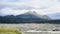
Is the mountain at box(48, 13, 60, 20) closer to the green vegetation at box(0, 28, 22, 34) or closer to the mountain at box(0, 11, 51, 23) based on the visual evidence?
the mountain at box(0, 11, 51, 23)

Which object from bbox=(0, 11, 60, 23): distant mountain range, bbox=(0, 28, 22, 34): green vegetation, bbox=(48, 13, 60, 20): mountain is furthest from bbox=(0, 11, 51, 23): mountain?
bbox=(0, 28, 22, 34): green vegetation

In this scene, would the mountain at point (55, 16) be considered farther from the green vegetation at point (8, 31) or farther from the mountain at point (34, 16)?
the green vegetation at point (8, 31)

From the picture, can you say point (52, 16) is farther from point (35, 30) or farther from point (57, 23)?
point (35, 30)

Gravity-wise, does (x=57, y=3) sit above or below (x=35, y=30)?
above

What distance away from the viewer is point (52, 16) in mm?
4477

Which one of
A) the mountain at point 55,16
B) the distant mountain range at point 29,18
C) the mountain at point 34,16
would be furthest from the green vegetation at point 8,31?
the mountain at point 55,16

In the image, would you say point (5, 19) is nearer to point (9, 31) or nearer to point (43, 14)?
point (9, 31)

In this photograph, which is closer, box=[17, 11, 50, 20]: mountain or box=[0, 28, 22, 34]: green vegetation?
box=[0, 28, 22, 34]: green vegetation

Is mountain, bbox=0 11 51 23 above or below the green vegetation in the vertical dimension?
above

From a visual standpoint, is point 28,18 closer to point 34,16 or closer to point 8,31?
point 34,16

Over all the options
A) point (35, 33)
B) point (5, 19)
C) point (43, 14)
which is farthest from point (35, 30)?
point (5, 19)

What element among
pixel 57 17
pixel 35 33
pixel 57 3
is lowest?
pixel 35 33

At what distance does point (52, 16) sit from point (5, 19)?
115 cm

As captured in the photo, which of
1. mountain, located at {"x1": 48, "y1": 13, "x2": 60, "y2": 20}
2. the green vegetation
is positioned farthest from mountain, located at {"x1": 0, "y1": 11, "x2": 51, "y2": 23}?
the green vegetation
